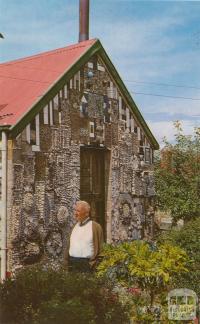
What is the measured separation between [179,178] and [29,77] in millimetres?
5608

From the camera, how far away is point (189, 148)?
14250mm

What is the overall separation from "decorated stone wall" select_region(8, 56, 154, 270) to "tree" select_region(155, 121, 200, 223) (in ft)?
3.08

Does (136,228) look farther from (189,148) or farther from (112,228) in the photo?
(189,148)

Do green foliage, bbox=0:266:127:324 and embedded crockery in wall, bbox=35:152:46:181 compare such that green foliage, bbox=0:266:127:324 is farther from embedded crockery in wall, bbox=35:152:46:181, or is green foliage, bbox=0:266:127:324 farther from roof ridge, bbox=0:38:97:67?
roof ridge, bbox=0:38:97:67

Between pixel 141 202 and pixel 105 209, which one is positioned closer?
pixel 105 209

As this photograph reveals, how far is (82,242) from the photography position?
6.96 m

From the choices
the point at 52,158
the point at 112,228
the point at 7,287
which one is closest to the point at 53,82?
the point at 52,158

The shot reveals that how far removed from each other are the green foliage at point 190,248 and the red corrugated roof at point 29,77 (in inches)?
141

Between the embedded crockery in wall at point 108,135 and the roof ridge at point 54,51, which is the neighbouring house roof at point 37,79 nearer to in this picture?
the roof ridge at point 54,51

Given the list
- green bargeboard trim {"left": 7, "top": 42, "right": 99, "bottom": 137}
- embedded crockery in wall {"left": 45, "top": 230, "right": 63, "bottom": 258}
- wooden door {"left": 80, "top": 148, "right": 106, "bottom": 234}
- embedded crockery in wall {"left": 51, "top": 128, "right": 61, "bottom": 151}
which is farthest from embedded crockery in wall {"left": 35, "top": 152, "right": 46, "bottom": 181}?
wooden door {"left": 80, "top": 148, "right": 106, "bottom": 234}

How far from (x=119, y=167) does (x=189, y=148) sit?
339 cm

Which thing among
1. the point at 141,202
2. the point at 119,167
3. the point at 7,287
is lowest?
the point at 7,287

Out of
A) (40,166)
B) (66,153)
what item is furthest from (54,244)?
(66,153)

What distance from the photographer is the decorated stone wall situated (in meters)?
9.21
